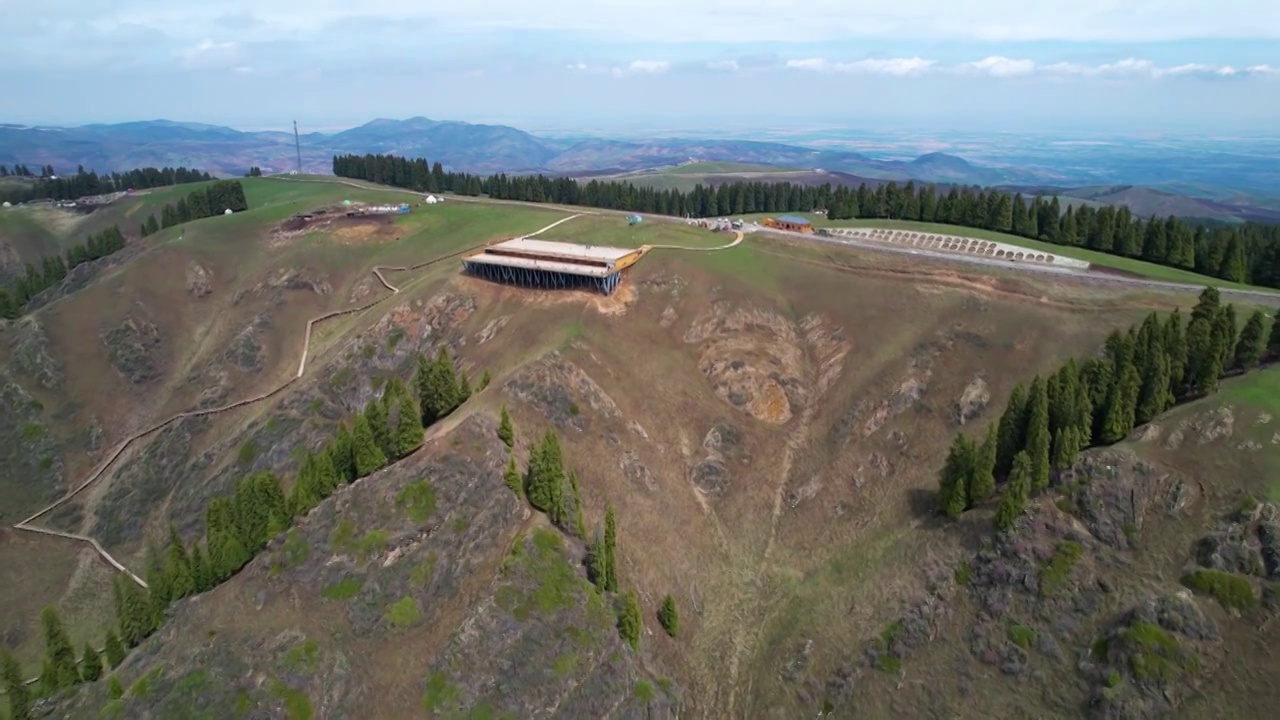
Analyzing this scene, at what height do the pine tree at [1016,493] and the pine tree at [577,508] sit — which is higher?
the pine tree at [1016,493]

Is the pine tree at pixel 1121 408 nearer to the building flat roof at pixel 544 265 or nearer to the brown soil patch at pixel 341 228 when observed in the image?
the building flat roof at pixel 544 265

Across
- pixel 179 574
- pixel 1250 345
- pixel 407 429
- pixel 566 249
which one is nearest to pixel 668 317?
pixel 566 249

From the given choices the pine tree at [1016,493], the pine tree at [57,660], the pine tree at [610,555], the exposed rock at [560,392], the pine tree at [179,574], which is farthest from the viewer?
the exposed rock at [560,392]

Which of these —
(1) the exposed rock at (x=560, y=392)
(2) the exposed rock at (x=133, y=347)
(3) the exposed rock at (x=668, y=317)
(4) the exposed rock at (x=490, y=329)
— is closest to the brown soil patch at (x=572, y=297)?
→ (4) the exposed rock at (x=490, y=329)

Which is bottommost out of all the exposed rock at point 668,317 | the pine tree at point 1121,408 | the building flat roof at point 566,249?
the pine tree at point 1121,408

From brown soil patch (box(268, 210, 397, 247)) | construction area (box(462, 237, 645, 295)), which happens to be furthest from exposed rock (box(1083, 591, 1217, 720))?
brown soil patch (box(268, 210, 397, 247))

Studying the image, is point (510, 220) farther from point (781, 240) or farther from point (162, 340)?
point (162, 340)

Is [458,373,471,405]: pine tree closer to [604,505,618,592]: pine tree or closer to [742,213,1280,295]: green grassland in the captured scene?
[604,505,618,592]: pine tree
